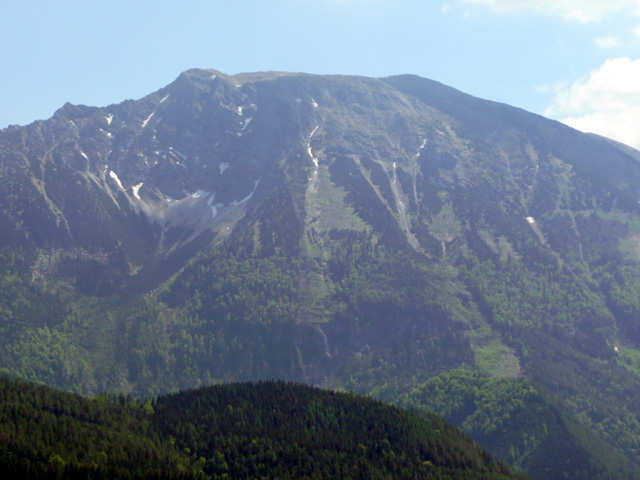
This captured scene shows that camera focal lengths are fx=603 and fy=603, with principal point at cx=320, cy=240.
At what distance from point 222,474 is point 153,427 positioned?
118ft

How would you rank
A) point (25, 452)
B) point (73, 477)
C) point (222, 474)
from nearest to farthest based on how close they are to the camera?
1. point (73, 477)
2. point (25, 452)
3. point (222, 474)

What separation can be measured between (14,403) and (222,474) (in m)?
63.3

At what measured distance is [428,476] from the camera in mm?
171250

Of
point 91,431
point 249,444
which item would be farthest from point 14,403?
point 249,444

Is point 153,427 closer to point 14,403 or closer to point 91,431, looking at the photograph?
point 91,431

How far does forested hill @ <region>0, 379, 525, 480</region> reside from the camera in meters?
140

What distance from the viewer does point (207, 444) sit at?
176 metres

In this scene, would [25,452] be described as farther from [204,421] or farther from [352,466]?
[352,466]

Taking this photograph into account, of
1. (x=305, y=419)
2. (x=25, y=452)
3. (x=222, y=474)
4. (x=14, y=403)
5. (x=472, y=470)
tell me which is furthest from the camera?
(x=305, y=419)

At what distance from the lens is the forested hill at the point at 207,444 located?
14038cm

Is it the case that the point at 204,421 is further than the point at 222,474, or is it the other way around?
the point at 204,421

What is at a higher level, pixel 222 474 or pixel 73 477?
pixel 73 477

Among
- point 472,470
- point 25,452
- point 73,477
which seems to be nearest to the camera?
point 73,477

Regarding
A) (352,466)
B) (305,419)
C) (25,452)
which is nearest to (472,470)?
(352,466)
